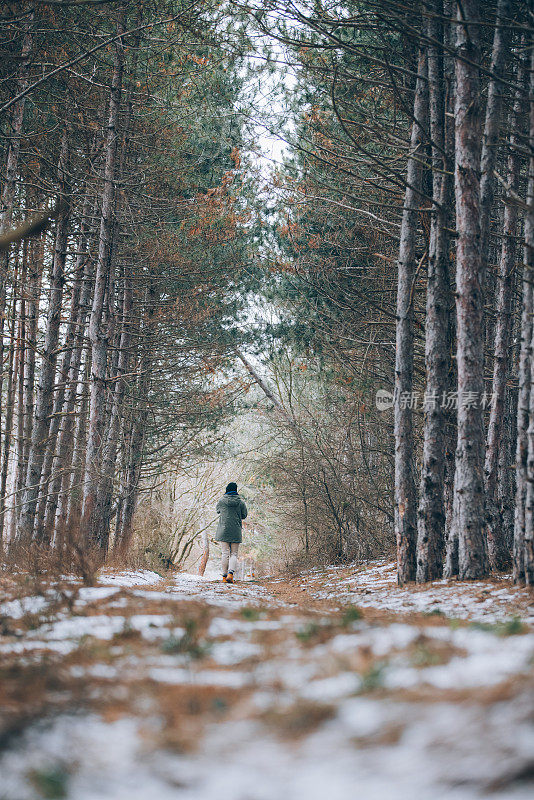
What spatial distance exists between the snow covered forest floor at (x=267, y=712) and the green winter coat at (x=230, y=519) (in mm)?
9713

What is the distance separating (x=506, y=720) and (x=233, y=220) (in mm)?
13338

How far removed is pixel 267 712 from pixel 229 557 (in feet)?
37.2

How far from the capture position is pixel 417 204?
8.88 m

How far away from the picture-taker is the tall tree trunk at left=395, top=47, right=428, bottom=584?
856 cm

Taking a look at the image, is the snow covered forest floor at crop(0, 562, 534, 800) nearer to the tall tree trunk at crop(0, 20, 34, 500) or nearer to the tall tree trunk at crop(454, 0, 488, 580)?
the tall tree trunk at crop(454, 0, 488, 580)

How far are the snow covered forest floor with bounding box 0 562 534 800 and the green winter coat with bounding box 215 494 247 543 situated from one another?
9.71 m

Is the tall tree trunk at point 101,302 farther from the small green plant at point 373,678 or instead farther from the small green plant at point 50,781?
the small green plant at point 50,781

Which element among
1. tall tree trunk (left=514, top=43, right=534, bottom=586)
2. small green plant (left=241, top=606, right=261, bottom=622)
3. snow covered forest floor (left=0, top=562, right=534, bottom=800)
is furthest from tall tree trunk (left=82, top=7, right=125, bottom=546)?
snow covered forest floor (left=0, top=562, right=534, bottom=800)

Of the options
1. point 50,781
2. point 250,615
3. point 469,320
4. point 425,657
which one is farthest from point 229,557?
point 50,781

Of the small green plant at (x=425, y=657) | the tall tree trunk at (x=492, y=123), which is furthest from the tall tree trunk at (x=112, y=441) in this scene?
the small green plant at (x=425, y=657)

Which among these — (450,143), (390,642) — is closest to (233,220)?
(450,143)

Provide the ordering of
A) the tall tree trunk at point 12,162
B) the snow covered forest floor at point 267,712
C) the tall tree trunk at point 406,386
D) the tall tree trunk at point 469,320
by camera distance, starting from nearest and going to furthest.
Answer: the snow covered forest floor at point 267,712 < the tall tree trunk at point 469,320 < the tall tree trunk at point 406,386 < the tall tree trunk at point 12,162

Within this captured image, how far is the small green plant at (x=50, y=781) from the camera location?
1.63 metres

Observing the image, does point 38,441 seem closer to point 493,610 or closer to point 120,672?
point 493,610
